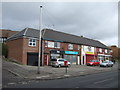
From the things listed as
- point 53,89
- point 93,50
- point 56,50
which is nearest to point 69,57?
point 56,50

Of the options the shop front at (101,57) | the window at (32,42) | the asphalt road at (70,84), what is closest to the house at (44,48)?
the window at (32,42)

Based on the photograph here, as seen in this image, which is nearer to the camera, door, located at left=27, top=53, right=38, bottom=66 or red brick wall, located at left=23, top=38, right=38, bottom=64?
red brick wall, located at left=23, top=38, right=38, bottom=64

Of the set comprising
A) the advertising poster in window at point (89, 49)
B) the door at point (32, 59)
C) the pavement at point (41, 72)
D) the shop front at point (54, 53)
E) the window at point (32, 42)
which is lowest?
the pavement at point (41, 72)

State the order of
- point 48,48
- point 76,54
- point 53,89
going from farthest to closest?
point 76,54
point 48,48
point 53,89

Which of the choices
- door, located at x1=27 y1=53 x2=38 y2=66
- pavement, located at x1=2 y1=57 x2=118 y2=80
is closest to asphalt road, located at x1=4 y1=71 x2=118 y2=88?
pavement, located at x1=2 y1=57 x2=118 y2=80

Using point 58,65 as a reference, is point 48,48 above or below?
above

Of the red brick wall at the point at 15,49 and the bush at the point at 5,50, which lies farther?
the bush at the point at 5,50

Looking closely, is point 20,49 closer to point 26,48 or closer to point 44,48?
point 26,48

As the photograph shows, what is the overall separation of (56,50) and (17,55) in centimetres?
844

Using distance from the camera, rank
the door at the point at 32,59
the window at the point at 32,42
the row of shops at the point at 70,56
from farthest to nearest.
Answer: the row of shops at the point at 70,56 → the window at the point at 32,42 → the door at the point at 32,59

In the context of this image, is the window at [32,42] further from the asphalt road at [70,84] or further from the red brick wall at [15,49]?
the asphalt road at [70,84]

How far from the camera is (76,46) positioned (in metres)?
42.4

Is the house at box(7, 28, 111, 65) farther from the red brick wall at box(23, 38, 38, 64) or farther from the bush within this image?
the bush

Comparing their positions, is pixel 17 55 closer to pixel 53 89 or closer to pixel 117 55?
pixel 53 89
